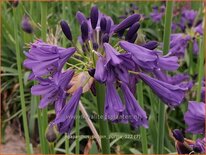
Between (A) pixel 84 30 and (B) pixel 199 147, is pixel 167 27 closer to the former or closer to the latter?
(A) pixel 84 30

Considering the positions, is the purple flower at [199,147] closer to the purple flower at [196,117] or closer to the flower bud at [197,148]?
the flower bud at [197,148]

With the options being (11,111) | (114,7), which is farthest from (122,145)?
(114,7)

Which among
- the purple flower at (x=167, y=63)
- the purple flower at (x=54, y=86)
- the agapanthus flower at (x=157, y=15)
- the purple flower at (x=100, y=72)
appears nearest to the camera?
the purple flower at (x=100, y=72)

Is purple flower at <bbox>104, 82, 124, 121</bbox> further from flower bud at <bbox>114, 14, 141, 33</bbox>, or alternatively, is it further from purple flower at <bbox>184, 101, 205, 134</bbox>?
purple flower at <bbox>184, 101, 205, 134</bbox>

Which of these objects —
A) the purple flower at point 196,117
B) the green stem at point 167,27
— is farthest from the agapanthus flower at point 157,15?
the green stem at point 167,27

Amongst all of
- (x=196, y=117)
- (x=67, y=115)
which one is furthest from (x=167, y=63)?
(x=196, y=117)

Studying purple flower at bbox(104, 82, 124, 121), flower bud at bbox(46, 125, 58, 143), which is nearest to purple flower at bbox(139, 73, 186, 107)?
purple flower at bbox(104, 82, 124, 121)
